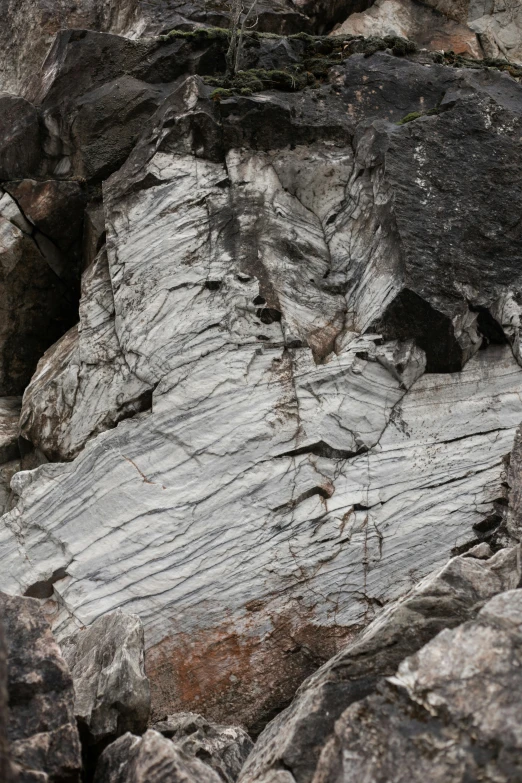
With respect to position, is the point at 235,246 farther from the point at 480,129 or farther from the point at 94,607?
the point at 94,607

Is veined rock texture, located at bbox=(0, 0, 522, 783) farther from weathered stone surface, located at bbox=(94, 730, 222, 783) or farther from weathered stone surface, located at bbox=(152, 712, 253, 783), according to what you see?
weathered stone surface, located at bbox=(152, 712, 253, 783)

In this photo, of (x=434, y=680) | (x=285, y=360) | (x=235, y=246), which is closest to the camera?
(x=434, y=680)

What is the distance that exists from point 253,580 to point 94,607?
9.00ft

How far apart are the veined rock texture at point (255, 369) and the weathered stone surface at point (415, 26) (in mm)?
5742

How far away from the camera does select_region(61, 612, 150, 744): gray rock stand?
33.1ft

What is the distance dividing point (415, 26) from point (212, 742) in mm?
23012

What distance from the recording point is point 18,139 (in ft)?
68.7

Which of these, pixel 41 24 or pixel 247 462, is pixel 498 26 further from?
pixel 247 462

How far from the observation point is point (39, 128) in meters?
21.2

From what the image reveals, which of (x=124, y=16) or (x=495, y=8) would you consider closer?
(x=124, y=16)

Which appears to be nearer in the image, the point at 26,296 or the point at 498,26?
the point at 26,296

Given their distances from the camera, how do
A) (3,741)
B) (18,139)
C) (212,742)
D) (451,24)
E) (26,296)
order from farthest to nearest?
(451,24) → (18,139) → (26,296) → (212,742) → (3,741)

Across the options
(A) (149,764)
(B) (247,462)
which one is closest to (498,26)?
(B) (247,462)

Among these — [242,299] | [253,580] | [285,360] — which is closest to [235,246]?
[242,299]
